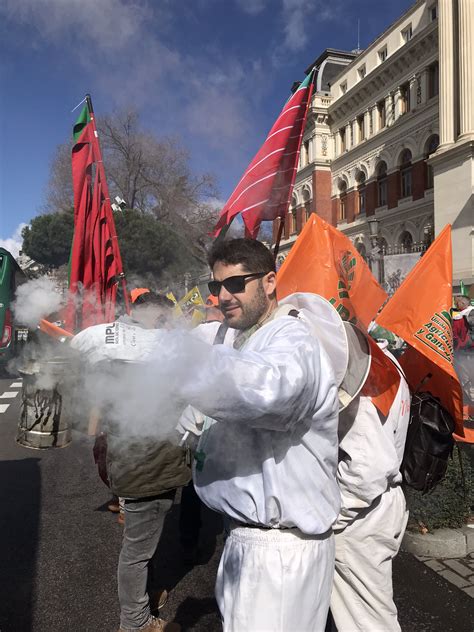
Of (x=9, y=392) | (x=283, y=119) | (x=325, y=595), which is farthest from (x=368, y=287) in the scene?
(x=9, y=392)

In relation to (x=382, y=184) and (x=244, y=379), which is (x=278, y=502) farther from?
(x=382, y=184)

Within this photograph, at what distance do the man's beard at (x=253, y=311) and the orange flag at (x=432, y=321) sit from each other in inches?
67.4

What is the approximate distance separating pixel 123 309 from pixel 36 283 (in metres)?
1.29

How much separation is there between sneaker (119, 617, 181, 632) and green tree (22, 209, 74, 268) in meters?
20.6

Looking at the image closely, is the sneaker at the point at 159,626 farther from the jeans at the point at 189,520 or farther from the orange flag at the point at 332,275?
the orange flag at the point at 332,275

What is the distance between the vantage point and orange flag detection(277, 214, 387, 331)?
10.2 feet

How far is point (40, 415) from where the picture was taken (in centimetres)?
314

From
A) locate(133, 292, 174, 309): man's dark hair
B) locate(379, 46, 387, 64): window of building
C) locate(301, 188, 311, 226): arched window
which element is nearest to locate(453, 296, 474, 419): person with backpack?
locate(133, 292, 174, 309): man's dark hair

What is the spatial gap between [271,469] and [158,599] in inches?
93.6

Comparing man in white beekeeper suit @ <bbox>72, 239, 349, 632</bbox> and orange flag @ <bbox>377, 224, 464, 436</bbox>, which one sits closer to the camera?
man in white beekeeper suit @ <bbox>72, 239, 349, 632</bbox>

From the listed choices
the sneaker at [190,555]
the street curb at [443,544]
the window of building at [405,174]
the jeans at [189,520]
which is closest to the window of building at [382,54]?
the window of building at [405,174]

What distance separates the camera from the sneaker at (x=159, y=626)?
291 cm

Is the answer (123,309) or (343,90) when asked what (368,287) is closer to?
(123,309)

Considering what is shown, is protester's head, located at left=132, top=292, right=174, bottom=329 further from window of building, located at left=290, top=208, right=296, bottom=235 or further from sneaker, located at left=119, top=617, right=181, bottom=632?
window of building, located at left=290, top=208, right=296, bottom=235
